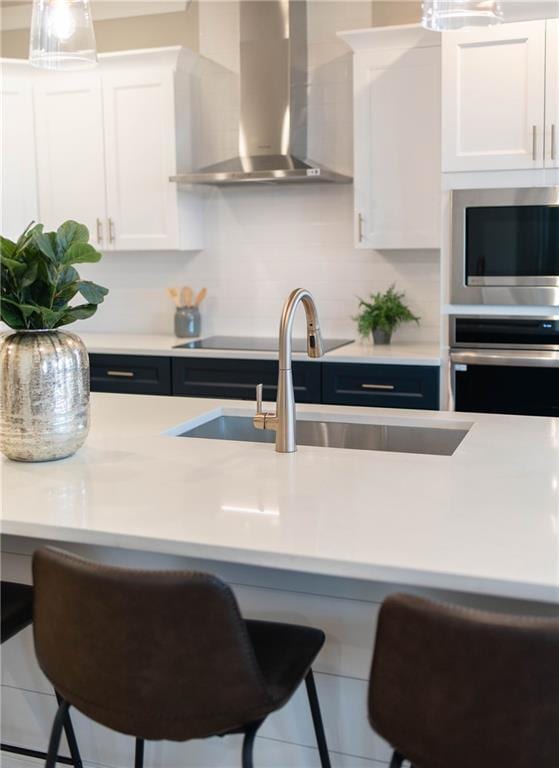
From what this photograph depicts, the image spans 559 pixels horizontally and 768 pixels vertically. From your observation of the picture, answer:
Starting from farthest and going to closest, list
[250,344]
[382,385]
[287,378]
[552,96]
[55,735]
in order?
[250,344] → [382,385] → [552,96] → [287,378] → [55,735]

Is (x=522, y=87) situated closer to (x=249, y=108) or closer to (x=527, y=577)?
(x=249, y=108)

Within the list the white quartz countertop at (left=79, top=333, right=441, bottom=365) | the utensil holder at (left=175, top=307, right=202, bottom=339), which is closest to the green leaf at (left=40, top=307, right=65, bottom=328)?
the white quartz countertop at (left=79, top=333, right=441, bottom=365)

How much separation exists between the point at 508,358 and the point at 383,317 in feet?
2.58

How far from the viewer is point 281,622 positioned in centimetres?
183

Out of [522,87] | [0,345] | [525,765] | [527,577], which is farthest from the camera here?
[522,87]

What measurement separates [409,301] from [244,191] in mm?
1099

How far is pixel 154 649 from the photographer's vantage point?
1407 mm

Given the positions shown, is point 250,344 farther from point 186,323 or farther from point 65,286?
point 65,286

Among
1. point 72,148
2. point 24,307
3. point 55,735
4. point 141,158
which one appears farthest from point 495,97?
point 55,735

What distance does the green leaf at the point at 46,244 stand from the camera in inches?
81.1

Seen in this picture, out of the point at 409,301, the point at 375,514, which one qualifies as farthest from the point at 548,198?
the point at 375,514

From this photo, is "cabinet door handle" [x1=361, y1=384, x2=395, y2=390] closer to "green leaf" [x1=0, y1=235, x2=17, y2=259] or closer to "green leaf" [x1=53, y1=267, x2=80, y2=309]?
"green leaf" [x1=53, y1=267, x2=80, y2=309]

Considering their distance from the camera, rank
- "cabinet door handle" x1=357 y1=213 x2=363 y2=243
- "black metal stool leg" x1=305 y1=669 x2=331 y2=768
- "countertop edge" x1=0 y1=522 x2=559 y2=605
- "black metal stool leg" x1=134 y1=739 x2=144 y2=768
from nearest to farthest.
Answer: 1. "countertop edge" x1=0 y1=522 x2=559 y2=605
2. "black metal stool leg" x1=305 y1=669 x2=331 y2=768
3. "black metal stool leg" x1=134 y1=739 x2=144 y2=768
4. "cabinet door handle" x1=357 y1=213 x2=363 y2=243

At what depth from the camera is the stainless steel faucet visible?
7.26 feet
